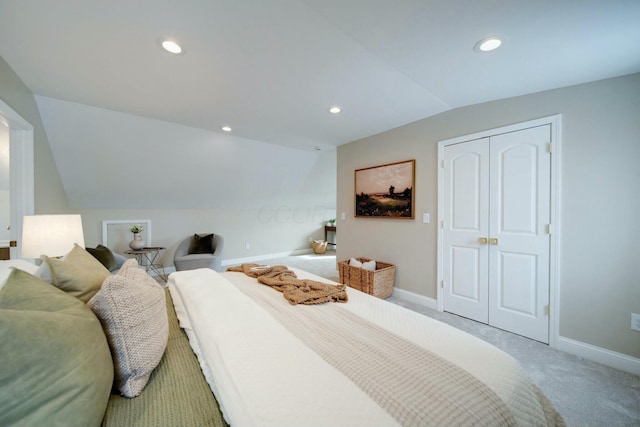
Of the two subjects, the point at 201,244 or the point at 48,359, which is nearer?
the point at 48,359

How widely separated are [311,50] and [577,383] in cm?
304

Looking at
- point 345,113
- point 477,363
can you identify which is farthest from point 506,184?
point 477,363

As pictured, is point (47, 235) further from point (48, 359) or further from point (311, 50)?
point (311, 50)

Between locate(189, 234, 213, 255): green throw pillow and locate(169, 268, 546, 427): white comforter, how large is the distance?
328 cm

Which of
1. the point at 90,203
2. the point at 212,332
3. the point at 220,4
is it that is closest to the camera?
→ the point at 212,332

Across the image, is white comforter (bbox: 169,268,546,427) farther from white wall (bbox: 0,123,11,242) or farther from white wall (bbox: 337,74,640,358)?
white wall (bbox: 0,123,11,242)

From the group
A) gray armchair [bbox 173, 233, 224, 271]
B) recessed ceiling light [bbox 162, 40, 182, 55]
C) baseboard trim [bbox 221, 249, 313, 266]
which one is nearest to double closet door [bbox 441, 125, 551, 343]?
recessed ceiling light [bbox 162, 40, 182, 55]

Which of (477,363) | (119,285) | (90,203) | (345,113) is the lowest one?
(477,363)

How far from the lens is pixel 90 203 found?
12.8 ft

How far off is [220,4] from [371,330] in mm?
1893

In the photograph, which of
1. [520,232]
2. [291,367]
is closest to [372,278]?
[520,232]

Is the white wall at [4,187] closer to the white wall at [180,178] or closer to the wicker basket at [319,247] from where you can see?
the white wall at [180,178]

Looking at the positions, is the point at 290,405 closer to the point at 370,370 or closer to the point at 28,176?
the point at 370,370

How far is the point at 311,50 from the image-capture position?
1.74 meters
